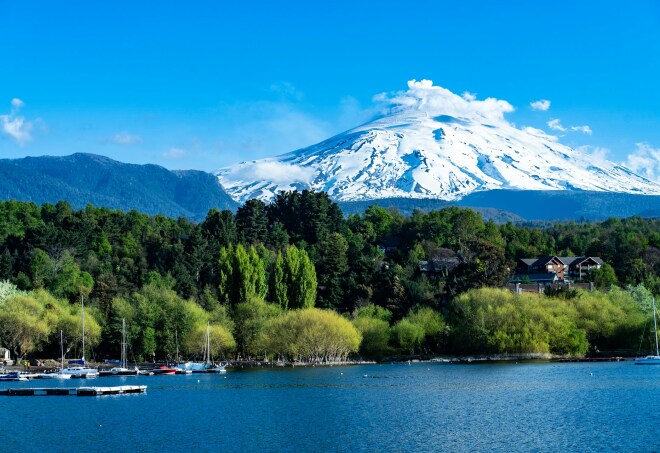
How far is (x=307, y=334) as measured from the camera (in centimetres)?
7438

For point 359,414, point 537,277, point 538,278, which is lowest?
point 359,414

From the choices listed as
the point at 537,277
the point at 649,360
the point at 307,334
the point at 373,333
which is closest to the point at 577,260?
the point at 537,277

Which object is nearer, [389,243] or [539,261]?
[539,261]

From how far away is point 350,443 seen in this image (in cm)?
3528

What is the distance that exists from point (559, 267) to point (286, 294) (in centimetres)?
4329

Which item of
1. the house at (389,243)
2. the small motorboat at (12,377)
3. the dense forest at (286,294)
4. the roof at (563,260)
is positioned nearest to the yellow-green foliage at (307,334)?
the dense forest at (286,294)

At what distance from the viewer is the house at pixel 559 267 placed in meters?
111

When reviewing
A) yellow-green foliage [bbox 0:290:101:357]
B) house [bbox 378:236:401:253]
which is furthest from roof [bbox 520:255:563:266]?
yellow-green foliage [bbox 0:290:101:357]

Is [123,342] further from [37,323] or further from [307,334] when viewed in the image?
[307,334]

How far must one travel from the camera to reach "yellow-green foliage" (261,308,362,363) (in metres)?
74.3

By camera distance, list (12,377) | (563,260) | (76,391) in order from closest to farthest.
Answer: (76,391), (12,377), (563,260)

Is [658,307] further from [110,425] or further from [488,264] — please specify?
[110,425]

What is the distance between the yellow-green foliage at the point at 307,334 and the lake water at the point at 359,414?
10.3 m

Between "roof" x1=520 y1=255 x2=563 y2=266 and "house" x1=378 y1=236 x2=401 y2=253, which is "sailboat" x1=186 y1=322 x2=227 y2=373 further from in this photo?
"roof" x1=520 y1=255 x2=563 y2=266
